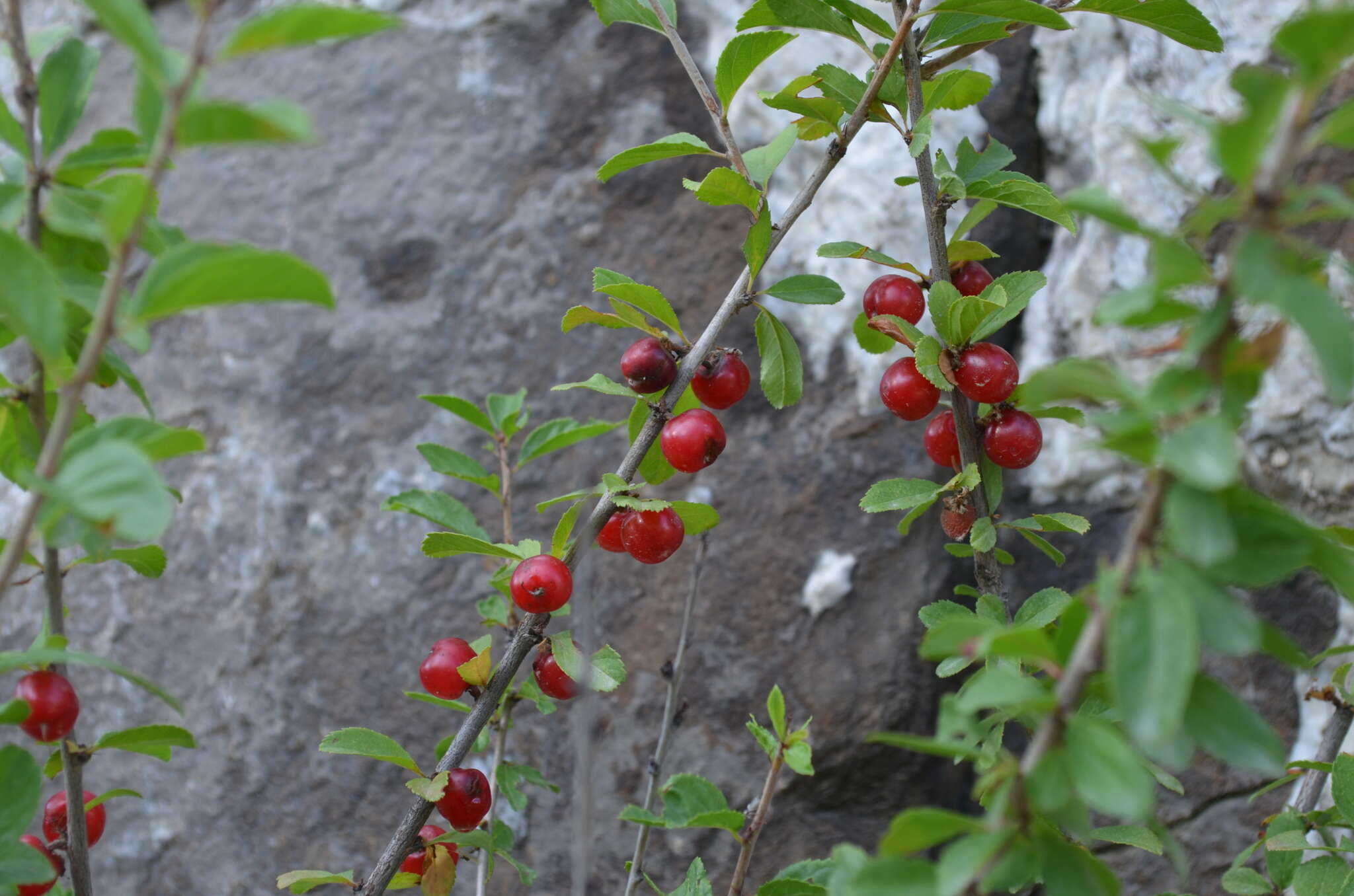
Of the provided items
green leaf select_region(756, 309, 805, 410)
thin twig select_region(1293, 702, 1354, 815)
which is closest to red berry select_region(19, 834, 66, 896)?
green leaf select_region(756, 309, 805, 410)

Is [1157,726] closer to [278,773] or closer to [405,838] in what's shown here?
[405,838]

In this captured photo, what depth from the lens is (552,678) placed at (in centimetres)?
79

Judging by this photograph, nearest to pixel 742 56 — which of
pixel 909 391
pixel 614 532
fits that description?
pixel 909 391

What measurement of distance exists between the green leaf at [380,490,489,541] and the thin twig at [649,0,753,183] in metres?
0.37

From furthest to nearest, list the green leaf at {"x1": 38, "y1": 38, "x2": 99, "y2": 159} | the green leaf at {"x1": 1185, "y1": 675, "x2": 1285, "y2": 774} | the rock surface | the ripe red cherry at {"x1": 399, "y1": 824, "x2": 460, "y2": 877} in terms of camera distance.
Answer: the rock surface, the ripe red cherry at {"x1": 399, "y1": 824, "x2": 460, "y2": 877}, the green leaf at {"x1": 38, "y1": 38, "x2": 99, "y2": 159}, the green leaf at {"x1": 1185, "y1": 675, "x2": 1285, "y2": 774}

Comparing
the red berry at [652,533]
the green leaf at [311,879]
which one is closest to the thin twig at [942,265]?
the red berry at [652,533]

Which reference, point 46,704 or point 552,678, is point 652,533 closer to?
point 552,678

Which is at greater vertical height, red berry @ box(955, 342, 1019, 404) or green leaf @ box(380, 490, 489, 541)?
red berry @ box(955, 342, 1019, 404)

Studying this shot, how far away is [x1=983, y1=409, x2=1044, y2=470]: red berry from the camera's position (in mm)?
745

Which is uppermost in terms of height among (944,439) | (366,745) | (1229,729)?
(1229,729)

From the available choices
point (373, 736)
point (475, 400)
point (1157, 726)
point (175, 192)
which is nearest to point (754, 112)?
point (475, 400)

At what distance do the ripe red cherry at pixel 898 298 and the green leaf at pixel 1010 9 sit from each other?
203mm

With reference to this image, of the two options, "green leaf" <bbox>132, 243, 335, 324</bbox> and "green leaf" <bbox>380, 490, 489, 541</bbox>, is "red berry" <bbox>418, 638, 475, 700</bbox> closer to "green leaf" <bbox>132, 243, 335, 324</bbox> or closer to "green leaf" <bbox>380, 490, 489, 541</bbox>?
"green leaf" <bbox>380, 490, 489, 541</bbox>

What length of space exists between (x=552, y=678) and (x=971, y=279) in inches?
18.4
